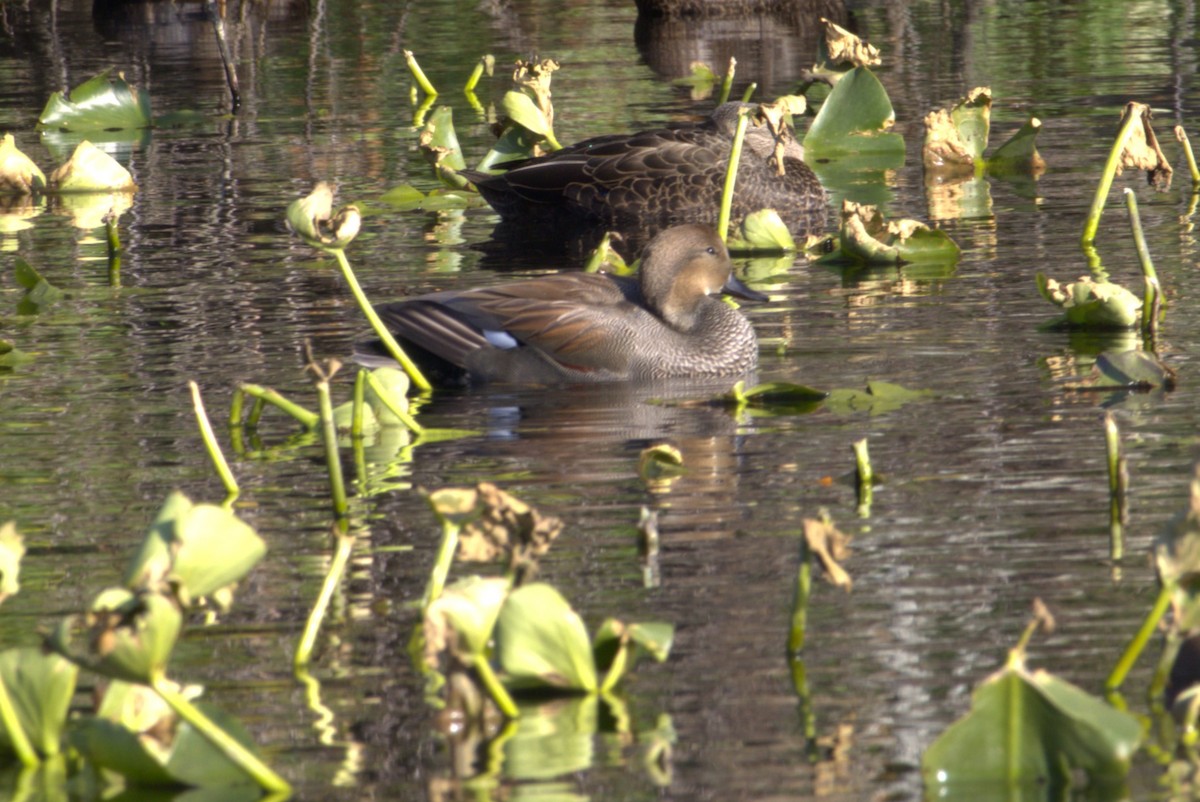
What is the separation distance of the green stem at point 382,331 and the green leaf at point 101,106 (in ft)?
25.7

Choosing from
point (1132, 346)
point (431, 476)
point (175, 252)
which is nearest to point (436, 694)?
point (431, 476)

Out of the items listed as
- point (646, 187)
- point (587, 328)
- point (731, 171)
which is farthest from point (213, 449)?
point (646, 187)

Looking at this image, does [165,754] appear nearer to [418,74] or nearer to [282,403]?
[282,403]

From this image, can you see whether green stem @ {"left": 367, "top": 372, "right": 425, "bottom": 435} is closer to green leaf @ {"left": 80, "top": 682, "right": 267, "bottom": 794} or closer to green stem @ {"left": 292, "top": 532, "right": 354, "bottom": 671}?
green stem @ {"left": 292, "top": 532, "right": 354, "bottom": 671}

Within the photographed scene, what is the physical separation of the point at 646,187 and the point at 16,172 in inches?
160

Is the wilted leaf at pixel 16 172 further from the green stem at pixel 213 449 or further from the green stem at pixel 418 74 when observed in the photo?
the green stem at pixel 213 449

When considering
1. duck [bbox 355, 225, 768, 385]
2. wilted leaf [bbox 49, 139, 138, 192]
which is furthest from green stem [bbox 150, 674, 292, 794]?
wilted leaf [bbox 49, 139, 138, 192]

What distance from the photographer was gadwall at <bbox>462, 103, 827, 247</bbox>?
11.8 m

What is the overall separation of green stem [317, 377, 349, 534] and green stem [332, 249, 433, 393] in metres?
0.94

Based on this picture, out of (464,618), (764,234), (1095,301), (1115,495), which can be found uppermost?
(464,618)

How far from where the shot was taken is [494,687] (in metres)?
4.30

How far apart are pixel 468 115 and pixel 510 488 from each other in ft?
34.0

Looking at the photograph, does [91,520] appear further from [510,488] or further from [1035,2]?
[1035,2]

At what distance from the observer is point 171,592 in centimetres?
404
